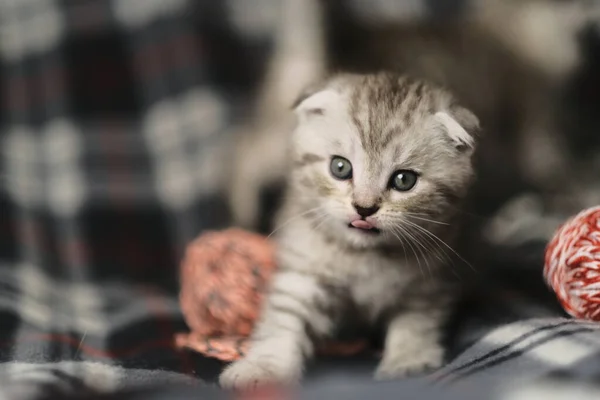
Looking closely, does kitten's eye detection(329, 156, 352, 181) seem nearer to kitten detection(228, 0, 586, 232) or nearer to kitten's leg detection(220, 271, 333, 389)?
kitten's leg detection(220, 271, 333, 389)

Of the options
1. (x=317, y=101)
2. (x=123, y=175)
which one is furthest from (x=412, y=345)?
(x=123, y=175)

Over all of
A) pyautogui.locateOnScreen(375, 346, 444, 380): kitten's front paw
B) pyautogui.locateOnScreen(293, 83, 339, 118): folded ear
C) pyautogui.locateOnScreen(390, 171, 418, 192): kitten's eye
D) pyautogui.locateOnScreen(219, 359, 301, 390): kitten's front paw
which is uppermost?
pyautogui.locateOnScreen(293, 83, 339, 118): folded ear

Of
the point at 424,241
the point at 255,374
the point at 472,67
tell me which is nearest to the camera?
the point at 255,374

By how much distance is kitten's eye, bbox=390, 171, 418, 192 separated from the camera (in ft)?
3.08

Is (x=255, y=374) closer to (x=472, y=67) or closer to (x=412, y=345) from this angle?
(x=412, y=345)

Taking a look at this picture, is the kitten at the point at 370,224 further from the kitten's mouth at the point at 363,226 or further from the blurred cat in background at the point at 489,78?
the blurred cat in background at the point at 489,78

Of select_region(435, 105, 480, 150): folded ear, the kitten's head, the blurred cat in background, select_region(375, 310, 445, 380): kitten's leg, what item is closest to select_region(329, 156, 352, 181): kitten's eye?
the kitten's head

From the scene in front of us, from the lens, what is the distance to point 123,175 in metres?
1.59

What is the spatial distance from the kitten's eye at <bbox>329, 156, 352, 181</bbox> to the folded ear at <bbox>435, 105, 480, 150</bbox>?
0.14 m

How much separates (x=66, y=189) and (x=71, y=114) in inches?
7.6

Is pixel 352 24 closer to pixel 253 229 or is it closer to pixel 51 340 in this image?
pixel 253 229

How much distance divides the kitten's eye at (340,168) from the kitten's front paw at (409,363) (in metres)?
0.26

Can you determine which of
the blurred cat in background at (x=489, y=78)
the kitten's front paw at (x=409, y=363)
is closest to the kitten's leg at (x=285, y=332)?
the kitten's front paw at (x=409, y=363)

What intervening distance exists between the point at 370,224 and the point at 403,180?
8cm
